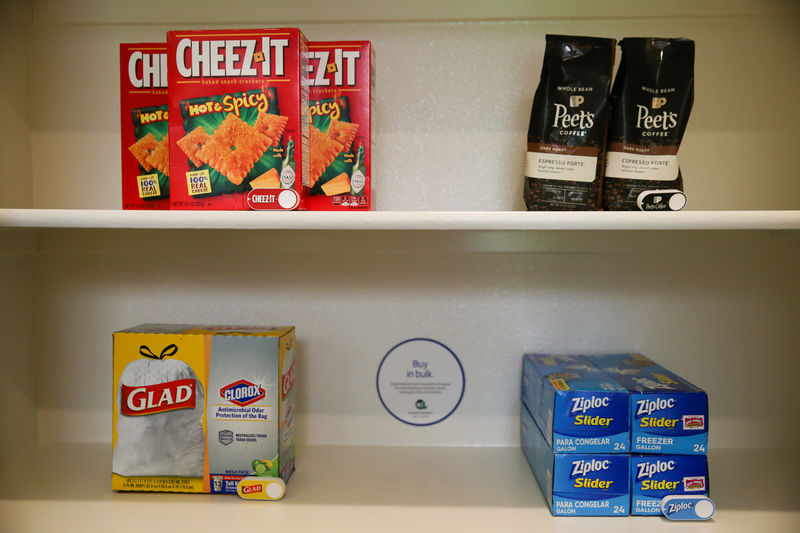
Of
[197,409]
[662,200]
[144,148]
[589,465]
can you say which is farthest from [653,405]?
[144,148]

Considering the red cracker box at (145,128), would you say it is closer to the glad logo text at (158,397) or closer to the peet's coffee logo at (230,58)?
the peet's coffee logo at (230,58)

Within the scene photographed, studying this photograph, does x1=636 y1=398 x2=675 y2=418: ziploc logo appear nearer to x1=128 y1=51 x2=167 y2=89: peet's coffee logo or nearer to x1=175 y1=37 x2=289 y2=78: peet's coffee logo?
x1=175 y1=37 x2=289 y2=78: peet's coffee logo

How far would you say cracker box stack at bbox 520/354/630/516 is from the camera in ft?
3.18

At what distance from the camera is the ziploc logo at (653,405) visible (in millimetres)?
969

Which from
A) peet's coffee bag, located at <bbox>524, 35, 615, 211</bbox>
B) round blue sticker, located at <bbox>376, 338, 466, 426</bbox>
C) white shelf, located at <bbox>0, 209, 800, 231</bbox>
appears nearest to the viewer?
white shelf, located at <bbox>0, 209, 800, 231</bbox>

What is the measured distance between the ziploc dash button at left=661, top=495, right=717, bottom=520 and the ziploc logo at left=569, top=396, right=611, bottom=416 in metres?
0.22

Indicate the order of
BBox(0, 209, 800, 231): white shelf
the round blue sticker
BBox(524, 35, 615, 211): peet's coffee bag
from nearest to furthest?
BBox(0, 209, 800, 231): white shelf → BBox(524, 35, 615, 211): peet's coffee bag → the round blue sticker

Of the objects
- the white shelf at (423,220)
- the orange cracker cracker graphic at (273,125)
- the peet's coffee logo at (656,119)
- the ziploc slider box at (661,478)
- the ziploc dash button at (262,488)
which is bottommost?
the ziploc dash button at (262,488)

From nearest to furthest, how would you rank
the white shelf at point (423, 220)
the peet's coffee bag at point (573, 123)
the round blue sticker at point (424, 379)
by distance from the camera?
the white shelf at point (423, 220)
the peet's coffee bag at point (573, 123)
the round blue sticker at point (424, 379)

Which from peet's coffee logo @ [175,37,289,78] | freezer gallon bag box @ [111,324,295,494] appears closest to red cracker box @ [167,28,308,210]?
peet's coffee logo @ [175,37,289,78]

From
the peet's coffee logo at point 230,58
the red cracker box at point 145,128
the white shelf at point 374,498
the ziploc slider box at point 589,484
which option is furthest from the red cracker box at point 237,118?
the ziploc slider box at point 589,484

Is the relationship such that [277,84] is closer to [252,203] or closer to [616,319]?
[252,203]

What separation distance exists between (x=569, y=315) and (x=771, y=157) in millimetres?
582

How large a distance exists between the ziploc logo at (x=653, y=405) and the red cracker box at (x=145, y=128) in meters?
0.96
